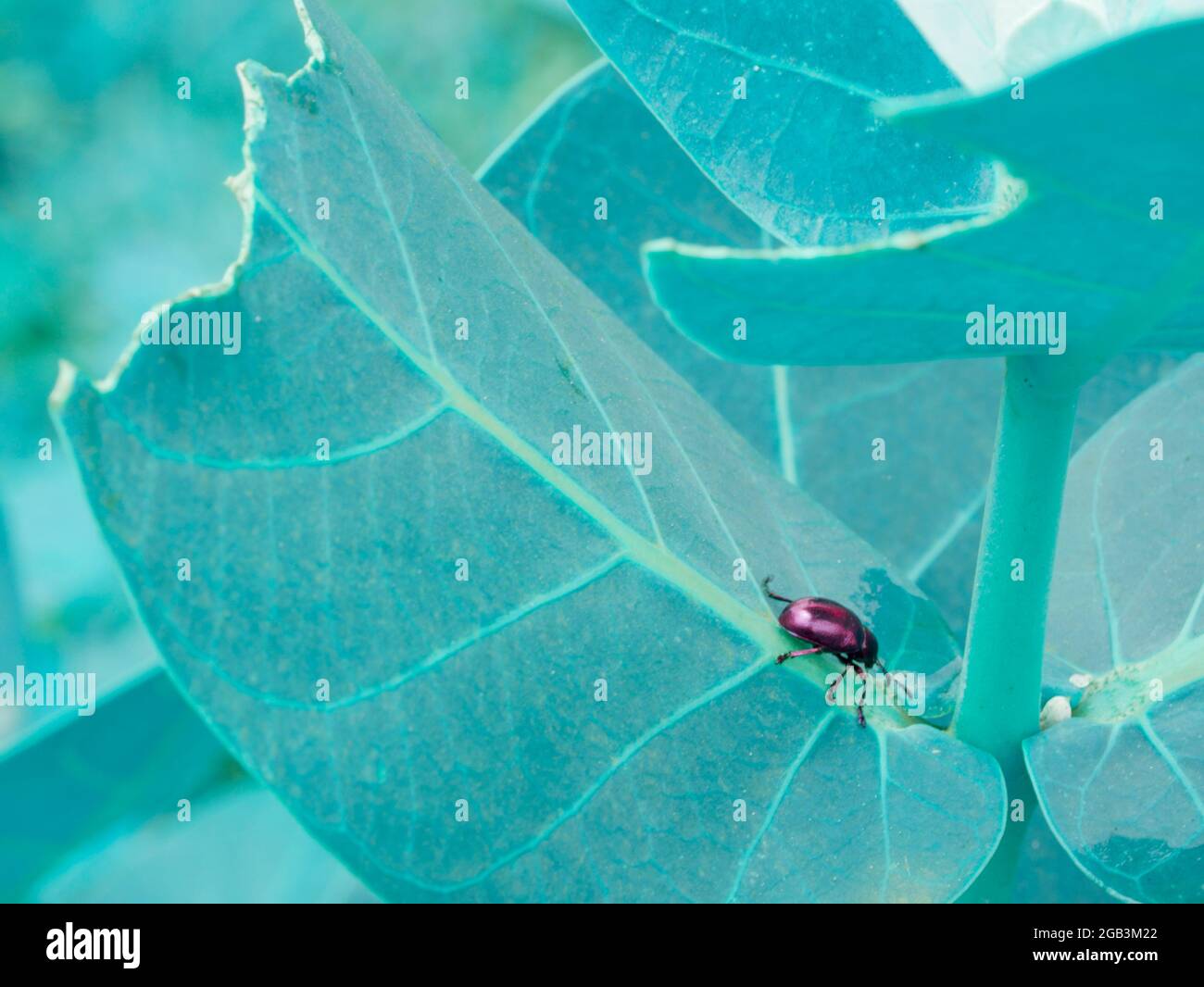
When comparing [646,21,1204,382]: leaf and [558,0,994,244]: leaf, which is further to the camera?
[558,0,994,244]: leaf

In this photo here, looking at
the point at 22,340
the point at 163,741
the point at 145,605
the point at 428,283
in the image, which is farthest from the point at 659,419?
the point at 22,340

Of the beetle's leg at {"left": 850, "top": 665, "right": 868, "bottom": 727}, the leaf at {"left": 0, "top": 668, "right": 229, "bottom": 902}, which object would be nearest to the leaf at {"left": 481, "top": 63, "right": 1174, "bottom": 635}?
the beetle's leg at {"left": 850, "top": 665, "right": 868, "bottom": 727}

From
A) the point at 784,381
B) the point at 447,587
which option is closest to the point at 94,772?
the point at 447,587

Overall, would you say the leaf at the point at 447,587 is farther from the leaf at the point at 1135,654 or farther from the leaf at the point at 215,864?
the leaf at the point at 215,864

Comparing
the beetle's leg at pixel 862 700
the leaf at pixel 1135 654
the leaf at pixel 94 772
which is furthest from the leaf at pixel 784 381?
the leaf at pixel 94 772

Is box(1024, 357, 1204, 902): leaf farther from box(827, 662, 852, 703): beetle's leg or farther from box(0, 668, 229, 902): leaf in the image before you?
box(0, 668, 229, 902): leaf
